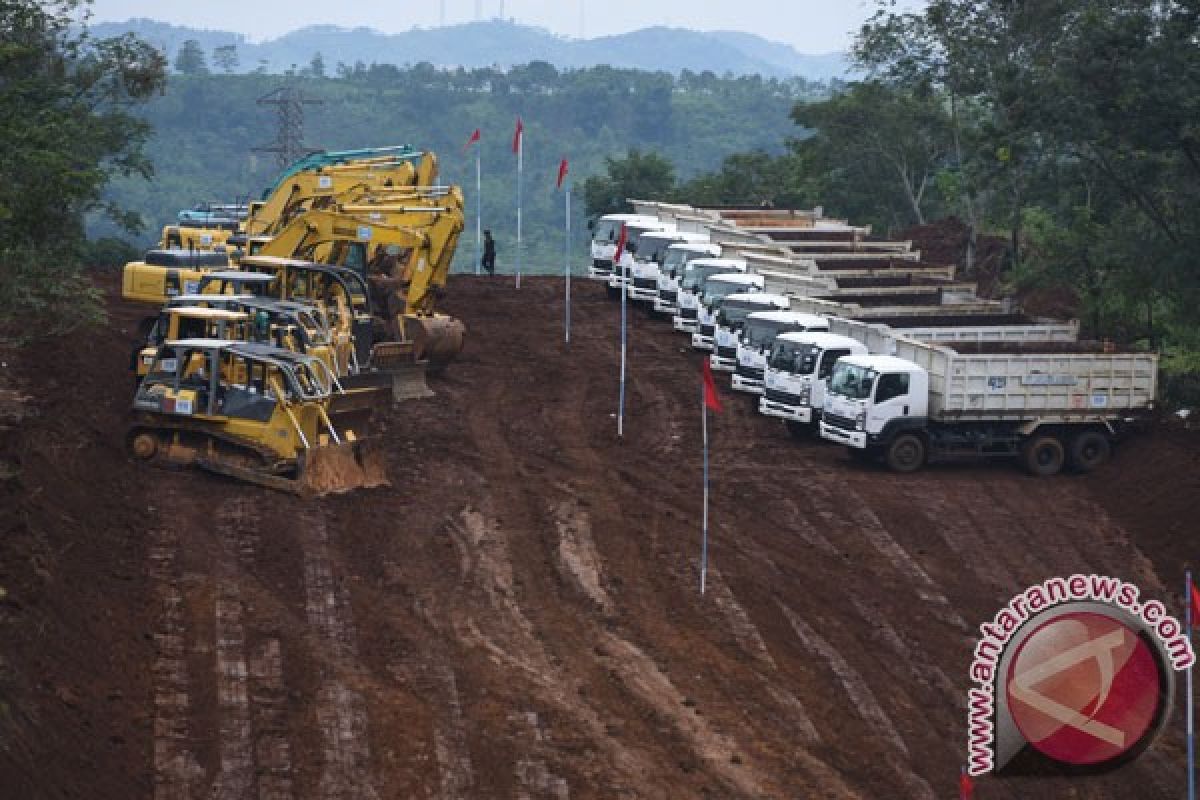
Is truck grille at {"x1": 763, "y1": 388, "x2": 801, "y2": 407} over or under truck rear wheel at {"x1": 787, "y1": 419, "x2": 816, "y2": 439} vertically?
over

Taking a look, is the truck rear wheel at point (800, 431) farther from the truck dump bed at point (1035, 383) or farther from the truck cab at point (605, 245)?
the truck cab at point (605, 245)

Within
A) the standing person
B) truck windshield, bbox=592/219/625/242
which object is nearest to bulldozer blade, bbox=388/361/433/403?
truck windshield, bbox=592/219/625/242

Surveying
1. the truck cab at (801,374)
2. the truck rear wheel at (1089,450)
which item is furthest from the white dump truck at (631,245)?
the truck rear wheel at (1089,450)

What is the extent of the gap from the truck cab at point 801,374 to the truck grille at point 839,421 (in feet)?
1.76

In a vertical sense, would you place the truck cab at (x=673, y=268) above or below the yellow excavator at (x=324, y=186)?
below

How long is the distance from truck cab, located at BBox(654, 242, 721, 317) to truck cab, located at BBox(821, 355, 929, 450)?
1333 cm

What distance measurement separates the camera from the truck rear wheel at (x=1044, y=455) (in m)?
37.7

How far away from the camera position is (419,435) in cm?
3753

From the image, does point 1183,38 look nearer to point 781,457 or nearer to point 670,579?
point 781,457

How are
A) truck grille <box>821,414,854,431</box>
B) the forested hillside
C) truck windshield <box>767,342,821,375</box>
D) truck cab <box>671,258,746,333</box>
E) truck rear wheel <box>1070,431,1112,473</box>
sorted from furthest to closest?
1. the forested hillside
2. truck cab <box>671,258,746,333</box>
3. truck windshield <box>767,342,821,375</box>
4. truck rear wheel <box>1070,431,1112,473</box>
5. truck grille <box>821,414,854,431</box>

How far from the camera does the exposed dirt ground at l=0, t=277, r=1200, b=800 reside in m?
22.0

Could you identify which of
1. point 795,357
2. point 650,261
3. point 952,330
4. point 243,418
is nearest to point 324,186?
point 650,261

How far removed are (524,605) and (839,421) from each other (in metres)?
11.8

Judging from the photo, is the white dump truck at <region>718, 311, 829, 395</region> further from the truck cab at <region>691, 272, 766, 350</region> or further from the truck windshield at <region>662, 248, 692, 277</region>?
the truck windshield at <region>662, 248, 692, 277</region>
